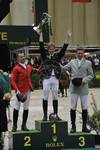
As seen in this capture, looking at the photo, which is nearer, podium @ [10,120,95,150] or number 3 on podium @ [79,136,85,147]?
podium @ [10,120,95,150]

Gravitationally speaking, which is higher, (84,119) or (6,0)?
(6,0)

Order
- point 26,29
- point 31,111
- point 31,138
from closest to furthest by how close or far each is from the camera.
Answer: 1. point 31,138
2. point 26,29
3. point 31,111

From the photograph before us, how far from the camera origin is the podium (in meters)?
11.6

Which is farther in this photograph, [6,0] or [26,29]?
[26,29]

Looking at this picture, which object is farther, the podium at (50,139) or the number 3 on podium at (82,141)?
the number 3 on podium at (82,141)

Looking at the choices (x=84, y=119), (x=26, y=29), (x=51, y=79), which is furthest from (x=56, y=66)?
(x=26, y=29)

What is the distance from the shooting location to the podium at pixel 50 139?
11.6m

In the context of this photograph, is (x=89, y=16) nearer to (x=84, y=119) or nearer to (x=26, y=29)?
(x=26, y=29)

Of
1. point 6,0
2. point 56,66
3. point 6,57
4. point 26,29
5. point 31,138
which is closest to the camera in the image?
point 6,0

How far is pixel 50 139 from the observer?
38.4 feet

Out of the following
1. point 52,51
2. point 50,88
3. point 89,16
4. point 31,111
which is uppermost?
point 89,16

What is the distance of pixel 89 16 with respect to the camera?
52156mm

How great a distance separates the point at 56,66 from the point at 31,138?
1790 mm

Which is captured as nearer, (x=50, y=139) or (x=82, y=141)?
(x=50, y=139)
